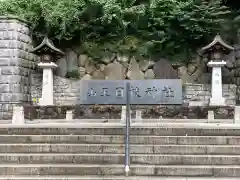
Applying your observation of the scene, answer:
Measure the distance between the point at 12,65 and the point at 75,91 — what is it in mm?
3013

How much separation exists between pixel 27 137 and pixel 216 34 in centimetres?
1131

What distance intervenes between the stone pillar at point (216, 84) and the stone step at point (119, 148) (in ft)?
26.3

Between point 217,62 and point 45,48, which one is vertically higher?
point 45,48

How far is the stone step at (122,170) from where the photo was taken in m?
6.32

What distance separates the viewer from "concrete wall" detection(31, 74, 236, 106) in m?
Answer: 15.6

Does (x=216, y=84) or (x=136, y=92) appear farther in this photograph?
(x=216, y=84)

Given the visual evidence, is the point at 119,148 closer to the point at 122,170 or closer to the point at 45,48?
the point at 122,170

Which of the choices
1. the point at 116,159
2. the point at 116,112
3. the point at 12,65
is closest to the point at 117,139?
the point at 116,159

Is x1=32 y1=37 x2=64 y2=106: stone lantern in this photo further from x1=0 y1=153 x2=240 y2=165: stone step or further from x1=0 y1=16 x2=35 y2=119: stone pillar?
x1=0 y1=153 x2=240 y2=165: stone step

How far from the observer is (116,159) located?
6.81 metres

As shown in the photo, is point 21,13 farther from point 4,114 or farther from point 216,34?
point 216,34

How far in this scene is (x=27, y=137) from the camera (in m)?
7.78

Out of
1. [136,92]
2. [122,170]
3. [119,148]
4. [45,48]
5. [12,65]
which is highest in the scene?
[45,48]

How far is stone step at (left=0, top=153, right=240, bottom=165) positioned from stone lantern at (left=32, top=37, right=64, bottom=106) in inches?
324
